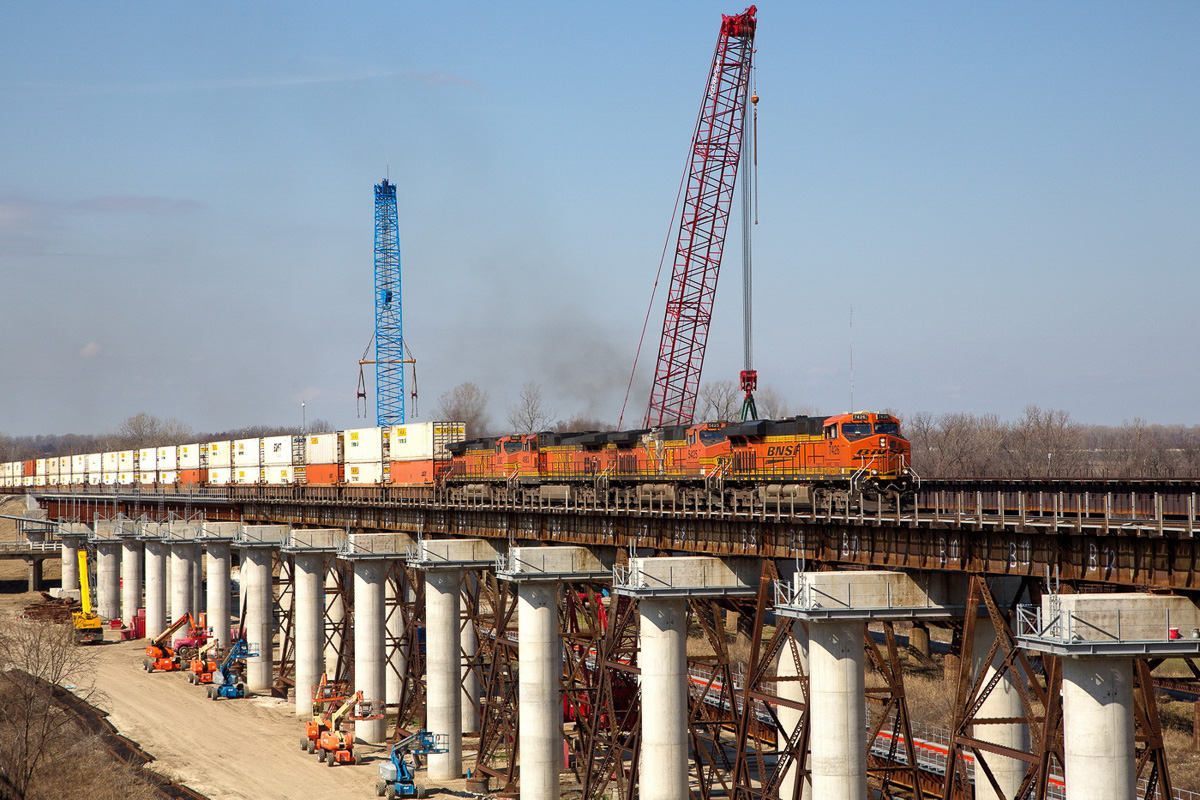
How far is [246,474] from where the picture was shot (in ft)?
263

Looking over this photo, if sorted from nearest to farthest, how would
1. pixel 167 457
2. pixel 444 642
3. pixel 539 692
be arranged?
pixel 539 692 < pixel 444 642 < pixel 167 457

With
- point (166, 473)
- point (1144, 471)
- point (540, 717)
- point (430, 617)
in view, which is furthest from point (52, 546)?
point (1144, 471)

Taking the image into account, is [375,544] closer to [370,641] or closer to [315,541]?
[370,641]

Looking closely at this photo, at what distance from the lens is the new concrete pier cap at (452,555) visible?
1813 inches

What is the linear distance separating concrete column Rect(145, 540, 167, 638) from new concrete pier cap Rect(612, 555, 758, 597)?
5306 centimetres

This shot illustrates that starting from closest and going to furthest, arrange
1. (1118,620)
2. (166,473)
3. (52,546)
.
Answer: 1. (1118,620)
2. (166,473)
3. (52,546)

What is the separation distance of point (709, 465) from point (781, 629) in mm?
13078

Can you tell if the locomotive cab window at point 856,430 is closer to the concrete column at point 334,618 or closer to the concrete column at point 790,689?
the concrete column at point 790,689

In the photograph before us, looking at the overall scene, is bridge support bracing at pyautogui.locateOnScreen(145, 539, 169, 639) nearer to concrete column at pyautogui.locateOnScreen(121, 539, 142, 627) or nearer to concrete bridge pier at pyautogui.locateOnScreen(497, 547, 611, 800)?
concrete column at pyautogui.locateOnScreen(121, 539, 142, 627)

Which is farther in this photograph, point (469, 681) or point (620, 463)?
point (469, 681)

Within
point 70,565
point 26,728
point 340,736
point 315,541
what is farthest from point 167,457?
point 26,728

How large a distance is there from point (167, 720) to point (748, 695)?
34826mm

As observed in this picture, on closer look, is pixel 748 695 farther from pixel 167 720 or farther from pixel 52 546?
pixel 52 546

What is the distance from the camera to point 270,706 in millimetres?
59688
